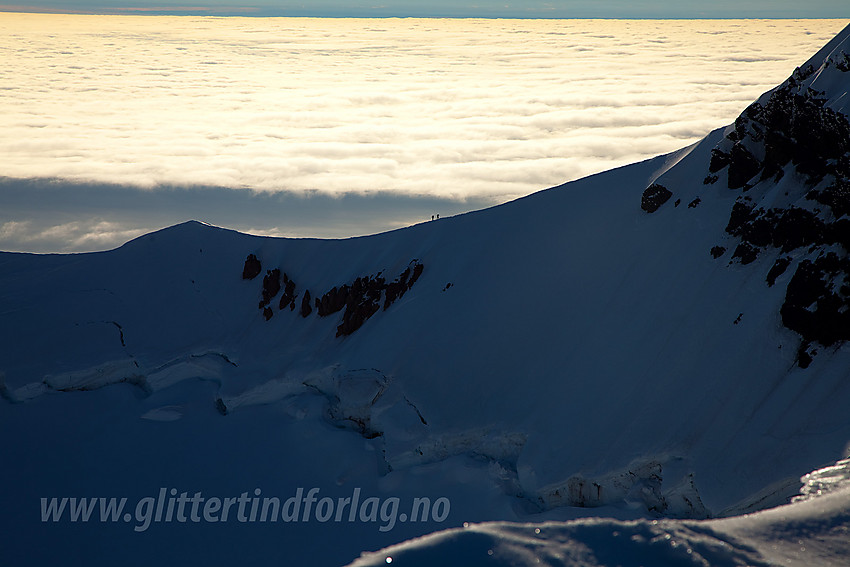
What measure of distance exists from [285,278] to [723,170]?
32.3 metres

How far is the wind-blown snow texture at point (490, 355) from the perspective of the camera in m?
26.9

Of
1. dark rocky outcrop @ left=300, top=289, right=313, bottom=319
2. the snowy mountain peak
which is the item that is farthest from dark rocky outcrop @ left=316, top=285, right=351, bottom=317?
the snowy mountain peak

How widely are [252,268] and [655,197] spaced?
32.3 m

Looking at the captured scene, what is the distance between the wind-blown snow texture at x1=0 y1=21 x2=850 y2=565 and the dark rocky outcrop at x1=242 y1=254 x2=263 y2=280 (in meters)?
0.17

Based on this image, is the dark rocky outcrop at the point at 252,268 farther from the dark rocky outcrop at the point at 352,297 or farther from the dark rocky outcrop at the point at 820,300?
the dark rocky outcrop at the point at 820,300

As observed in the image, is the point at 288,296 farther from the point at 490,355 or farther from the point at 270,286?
the point at 490,355

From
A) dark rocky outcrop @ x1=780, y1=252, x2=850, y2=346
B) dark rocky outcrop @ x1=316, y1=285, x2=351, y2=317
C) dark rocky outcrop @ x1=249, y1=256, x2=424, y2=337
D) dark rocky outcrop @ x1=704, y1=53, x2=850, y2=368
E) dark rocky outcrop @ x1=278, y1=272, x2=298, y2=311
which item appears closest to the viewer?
dark rocky outcrop @ x1=780, y1=252, x2=850, y2=346

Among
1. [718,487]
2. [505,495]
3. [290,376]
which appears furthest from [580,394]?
[290,376]

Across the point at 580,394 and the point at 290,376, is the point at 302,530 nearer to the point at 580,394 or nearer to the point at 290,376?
the point at 290,376

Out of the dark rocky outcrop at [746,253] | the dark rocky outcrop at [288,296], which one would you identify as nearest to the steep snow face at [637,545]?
the dark rocky outcrop at [746,253]

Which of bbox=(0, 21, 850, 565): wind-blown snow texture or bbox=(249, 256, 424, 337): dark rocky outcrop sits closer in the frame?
bbox=(0, 21, 850, 565): wind-blown snow texture

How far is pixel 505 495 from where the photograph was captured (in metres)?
31.0

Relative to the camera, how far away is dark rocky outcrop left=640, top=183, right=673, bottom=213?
120 feet

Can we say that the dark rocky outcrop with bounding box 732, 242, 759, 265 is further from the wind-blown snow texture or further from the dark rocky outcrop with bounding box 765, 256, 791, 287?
the dark rocky outcrop with bounding box 765, 256, 791, 287
